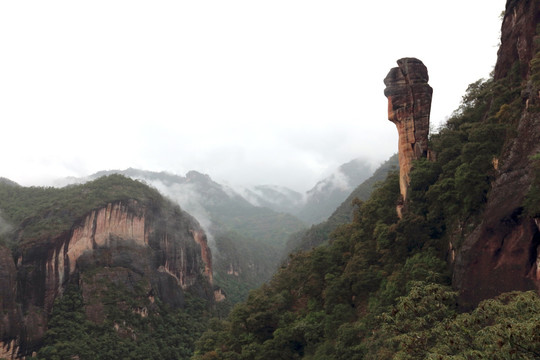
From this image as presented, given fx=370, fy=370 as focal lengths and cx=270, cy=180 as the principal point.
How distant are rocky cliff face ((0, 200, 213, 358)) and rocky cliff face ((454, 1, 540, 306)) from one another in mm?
48031

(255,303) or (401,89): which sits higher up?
→ (401,89)

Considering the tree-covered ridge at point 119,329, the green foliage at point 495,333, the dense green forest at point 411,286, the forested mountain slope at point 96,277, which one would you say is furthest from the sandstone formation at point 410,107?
the forested mountain slope at point 96,277

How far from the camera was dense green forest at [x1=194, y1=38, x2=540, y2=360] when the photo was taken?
11.8m

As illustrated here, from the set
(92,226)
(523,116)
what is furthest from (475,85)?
(92,226)

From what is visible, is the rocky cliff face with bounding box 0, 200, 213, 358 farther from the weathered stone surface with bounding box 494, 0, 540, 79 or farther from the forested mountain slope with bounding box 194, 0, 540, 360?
the weathered stone surface with bounding box 494, 0, 540, 79

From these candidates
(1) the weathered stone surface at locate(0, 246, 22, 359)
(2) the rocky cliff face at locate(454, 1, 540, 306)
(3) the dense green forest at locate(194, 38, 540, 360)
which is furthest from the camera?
(1) the weathered stone surface at locate(0, 246, 22, 359)

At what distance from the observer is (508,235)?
16.4m

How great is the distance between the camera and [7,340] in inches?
1647

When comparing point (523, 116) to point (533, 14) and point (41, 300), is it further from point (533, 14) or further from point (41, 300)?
point (41, 300)

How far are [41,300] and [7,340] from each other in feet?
22.2

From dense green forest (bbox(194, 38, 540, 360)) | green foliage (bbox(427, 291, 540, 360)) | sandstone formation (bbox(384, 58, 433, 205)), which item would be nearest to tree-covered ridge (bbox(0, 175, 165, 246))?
dense green forest (bbox(194, 38, 540, 360))

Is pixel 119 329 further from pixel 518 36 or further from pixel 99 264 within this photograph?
pixel 518 36

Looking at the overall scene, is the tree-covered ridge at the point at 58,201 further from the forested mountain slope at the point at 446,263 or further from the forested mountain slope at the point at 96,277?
the forested mountain slope at the point at 446,263

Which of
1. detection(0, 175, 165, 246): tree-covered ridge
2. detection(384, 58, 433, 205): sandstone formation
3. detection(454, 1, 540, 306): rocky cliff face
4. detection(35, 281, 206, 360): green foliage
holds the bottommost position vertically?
detection(35, 281, 206, 360): green foliage
